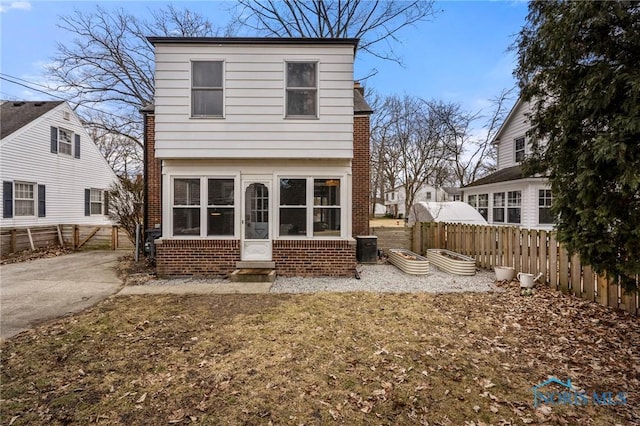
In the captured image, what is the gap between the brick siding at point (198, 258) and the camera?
25.5ft

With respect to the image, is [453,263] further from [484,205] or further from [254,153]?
[484,205]

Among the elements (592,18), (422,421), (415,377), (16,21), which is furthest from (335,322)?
(16,21)

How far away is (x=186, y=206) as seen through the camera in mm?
7809

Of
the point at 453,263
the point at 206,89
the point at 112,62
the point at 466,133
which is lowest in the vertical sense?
the point at 453,263

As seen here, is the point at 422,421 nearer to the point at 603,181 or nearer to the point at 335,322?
the point at 335,322

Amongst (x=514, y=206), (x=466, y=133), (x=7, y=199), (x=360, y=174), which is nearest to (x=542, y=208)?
(x=514, y=206)

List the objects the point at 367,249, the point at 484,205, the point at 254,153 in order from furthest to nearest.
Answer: the point at 484,205
the point at 367,249
the point at 254,153

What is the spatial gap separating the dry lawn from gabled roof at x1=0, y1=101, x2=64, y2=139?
1308 cm

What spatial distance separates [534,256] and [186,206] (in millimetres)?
8924

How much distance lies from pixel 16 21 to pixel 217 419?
12.9m

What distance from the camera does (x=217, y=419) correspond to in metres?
2.64

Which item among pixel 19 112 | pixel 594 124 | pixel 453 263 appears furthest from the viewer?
pixel 19 112

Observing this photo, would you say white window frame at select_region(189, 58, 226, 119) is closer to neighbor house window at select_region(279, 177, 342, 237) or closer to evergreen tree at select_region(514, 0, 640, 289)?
neighbor house window at select_region(279, 177, 342, 237)

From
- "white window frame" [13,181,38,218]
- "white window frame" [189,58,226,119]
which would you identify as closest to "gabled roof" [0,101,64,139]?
"white window frame" [13,181,38,218]
